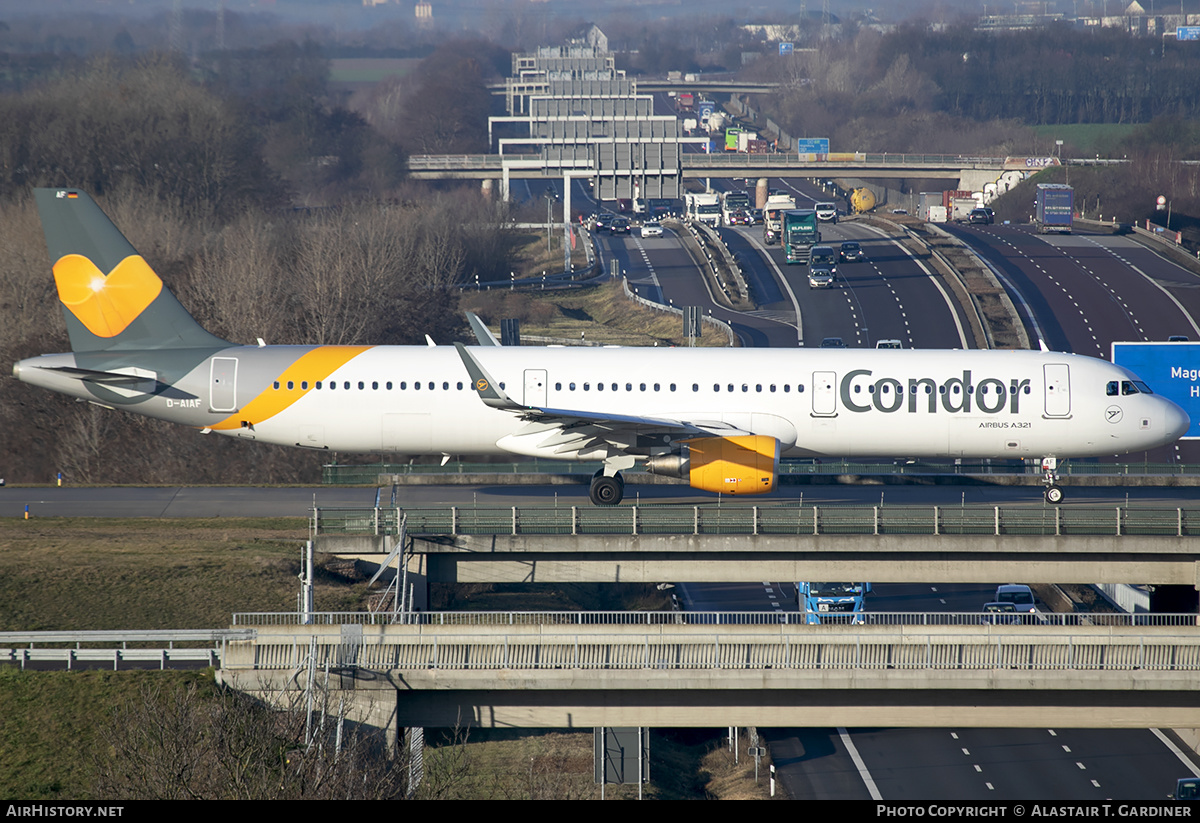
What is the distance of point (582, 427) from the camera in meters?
38.6

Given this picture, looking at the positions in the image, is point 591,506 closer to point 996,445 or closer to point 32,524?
point 996,445

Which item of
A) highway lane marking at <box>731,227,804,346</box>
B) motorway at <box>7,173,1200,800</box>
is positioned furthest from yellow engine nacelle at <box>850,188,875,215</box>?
motorway at <box>7,173,1200,800</box>

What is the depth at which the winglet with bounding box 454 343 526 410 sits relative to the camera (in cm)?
3588

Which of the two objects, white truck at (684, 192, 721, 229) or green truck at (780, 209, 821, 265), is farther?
white truck at (684, 192, 721, 229)

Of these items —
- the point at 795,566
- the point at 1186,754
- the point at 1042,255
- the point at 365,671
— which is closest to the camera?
the point at 365,671

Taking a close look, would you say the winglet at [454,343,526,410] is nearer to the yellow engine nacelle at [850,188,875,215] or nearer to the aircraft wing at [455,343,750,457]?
the aircraft wing at [455,343,750,457]

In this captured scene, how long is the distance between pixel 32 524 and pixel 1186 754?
139ft

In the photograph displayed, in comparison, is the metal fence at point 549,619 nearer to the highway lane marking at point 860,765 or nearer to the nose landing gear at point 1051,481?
the nose landing gear at point 1051,481

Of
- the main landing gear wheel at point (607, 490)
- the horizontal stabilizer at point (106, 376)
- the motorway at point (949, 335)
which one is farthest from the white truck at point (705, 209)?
the horizontal stabilizer at point (106, 376)

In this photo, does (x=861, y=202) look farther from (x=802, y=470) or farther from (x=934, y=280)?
(x=802, y=470)

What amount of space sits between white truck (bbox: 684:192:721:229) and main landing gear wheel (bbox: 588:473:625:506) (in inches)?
4812

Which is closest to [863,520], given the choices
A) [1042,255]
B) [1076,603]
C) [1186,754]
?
[1186,754]

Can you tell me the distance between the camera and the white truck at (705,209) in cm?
16275

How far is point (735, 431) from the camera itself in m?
40.2
